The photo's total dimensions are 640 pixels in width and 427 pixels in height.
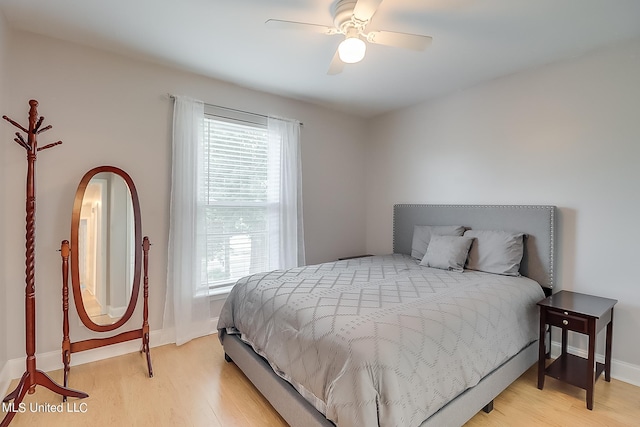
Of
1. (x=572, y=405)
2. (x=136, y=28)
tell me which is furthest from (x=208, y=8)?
(x=572, y=405)

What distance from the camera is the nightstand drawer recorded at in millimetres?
1956

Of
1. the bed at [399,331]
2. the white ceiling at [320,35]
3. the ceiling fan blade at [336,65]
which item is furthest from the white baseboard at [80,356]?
the ceiling fan blade at [336,65]

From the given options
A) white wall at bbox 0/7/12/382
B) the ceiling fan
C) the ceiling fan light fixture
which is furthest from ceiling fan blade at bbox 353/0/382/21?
white wall at bbox 0/7/12/382

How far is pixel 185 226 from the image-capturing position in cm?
282

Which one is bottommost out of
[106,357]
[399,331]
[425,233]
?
[106,357]

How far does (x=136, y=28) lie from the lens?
2.19 meters

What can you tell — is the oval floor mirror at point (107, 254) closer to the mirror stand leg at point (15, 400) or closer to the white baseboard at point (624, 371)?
the mirror stand leg at point (15, 400)

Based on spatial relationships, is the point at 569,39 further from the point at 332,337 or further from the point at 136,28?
the point at 136,28

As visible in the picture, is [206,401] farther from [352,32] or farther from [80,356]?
[352,32]

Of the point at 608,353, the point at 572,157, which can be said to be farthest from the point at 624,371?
the point at 572,157

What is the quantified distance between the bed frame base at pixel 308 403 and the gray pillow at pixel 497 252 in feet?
1.96

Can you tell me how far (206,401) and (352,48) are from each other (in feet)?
7.77

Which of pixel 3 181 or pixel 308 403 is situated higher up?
pixel 3 181

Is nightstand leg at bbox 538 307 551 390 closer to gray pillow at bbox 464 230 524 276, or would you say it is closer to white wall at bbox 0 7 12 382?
gray pillow at bbox 464 230 524 276
